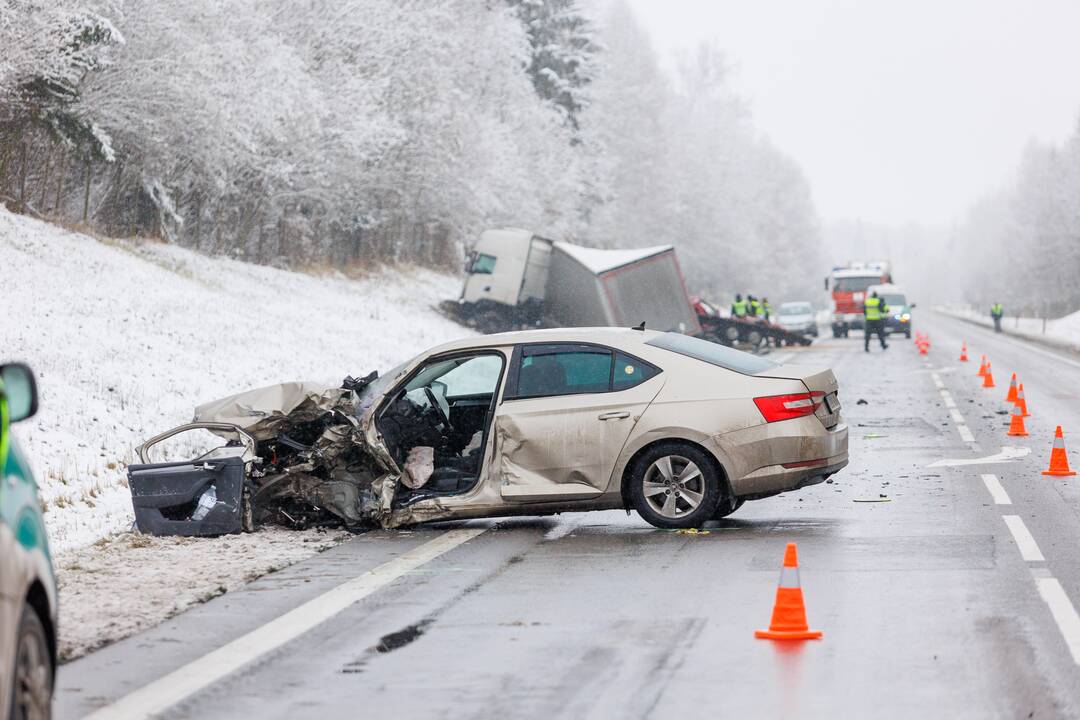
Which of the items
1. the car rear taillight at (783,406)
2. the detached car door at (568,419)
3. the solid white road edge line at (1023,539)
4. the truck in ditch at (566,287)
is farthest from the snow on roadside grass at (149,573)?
the truck in ditch at (566,287)

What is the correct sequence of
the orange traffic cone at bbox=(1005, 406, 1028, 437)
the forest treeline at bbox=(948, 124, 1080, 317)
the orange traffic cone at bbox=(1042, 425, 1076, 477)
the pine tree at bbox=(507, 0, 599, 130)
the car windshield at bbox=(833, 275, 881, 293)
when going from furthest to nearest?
the forest treeline at bbox=(948, 124, 1080, 317) < the pine tree at bbox=(507, 0, 599, 130) < the car windshield at bbox=(833, 275, 881, 293) < the orange traffic cone at bbox=(1005, 406, 1028, 437) < the orange traffic cone at bbox=(1042, 425, 1076, 477)

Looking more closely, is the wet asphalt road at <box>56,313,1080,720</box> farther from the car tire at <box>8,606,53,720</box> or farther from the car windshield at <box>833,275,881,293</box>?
the car windshield at <box>833,275,881,293</box>

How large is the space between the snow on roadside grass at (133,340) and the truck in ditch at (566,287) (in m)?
1.82

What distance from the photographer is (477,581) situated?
891 cm

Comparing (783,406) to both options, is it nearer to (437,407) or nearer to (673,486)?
(673,486)

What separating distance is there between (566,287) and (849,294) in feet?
69.8

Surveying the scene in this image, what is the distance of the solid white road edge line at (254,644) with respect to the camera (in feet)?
19.9

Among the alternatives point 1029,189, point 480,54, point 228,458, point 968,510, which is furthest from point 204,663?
point 1029,189

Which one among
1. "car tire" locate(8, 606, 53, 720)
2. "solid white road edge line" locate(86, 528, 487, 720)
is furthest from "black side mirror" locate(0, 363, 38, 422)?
"solid white road edge line" locate(86, 528, 487, 720)

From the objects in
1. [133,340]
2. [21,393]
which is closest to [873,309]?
[133,340]

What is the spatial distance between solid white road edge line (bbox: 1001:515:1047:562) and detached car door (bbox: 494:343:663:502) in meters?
2.67

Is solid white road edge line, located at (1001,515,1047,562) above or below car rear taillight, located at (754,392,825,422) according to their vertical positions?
below

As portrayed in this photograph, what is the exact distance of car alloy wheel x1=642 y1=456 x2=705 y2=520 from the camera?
1066 centimetres

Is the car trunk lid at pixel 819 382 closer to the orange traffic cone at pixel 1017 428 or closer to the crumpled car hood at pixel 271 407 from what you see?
the crumpled car hood at pixel 271 407
